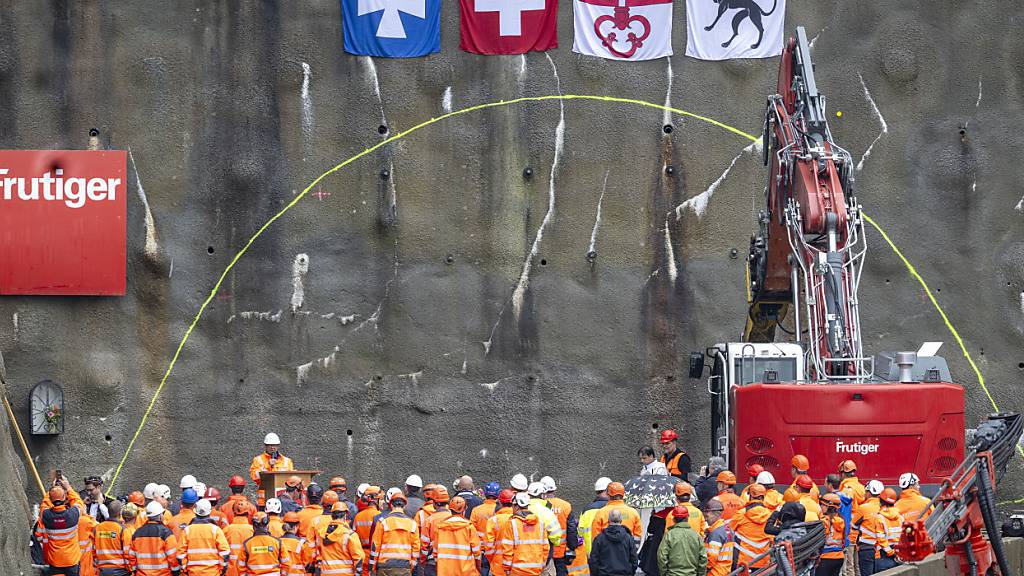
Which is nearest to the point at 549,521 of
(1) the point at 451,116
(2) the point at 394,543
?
(2) the point at 394,543

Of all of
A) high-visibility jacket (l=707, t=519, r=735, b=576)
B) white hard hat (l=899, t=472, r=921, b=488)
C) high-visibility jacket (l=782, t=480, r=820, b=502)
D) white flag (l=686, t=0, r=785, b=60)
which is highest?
white flag (l=686, t=0, r=785, b=60)

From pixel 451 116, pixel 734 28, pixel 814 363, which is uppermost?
pixel 734 28

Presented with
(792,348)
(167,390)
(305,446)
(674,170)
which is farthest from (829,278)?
(167,390)

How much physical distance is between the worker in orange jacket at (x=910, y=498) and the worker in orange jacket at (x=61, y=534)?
1106 cm

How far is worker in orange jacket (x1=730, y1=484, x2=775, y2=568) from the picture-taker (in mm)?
17391

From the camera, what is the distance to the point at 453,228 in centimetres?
3016

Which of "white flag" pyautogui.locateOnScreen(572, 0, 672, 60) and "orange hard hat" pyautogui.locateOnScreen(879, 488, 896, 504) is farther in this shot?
"white flag" pyautogui.locateOnScreen(572, 0, 672, 60)

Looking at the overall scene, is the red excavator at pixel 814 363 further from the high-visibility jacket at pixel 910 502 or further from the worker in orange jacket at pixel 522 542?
the worker in orange jacket at pixel 522 542

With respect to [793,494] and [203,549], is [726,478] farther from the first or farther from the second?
[203,549]

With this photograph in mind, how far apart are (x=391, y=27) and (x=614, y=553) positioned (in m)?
15.6

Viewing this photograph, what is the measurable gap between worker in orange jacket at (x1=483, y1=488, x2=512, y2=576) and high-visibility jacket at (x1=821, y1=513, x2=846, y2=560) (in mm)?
3769

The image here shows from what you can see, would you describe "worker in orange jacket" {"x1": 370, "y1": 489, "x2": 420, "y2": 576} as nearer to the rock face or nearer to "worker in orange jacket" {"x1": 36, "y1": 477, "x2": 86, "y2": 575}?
"worker in orange jacket" {"x1": 36, "y1": 477, "x2": 86, "y2": 575}

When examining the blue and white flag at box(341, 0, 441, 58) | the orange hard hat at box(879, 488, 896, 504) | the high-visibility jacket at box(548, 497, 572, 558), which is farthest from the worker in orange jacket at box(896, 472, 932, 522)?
the blue and white flag at box(341, 0, 441, 58)

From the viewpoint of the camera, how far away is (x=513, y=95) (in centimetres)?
3030
